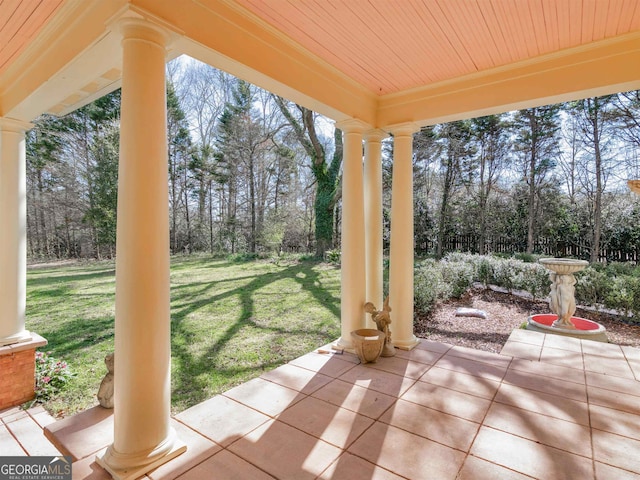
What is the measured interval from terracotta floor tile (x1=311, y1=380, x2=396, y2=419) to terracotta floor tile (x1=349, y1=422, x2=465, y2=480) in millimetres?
257

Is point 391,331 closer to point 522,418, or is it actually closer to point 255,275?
point 522,418

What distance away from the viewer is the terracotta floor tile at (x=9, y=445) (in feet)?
7.68

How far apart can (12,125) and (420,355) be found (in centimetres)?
460

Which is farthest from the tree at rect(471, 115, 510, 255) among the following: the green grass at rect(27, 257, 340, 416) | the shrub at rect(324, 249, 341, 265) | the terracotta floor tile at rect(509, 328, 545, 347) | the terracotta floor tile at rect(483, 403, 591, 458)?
the terracotta floor tile at rect(483, 403, 591, 458)

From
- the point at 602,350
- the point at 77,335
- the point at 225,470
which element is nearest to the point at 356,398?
the point at 225,470

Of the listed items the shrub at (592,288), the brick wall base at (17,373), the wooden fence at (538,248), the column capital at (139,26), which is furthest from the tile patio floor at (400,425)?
the wooden fence at (538,248)

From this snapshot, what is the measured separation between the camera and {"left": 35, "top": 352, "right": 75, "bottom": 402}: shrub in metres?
3.25

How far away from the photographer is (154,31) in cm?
180

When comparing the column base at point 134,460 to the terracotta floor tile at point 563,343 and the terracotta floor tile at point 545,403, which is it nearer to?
the terracotta floor tile at point 545,403

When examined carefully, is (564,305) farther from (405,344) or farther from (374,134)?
(374,134)

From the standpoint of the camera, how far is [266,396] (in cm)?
275

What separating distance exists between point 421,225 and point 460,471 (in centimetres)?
1140

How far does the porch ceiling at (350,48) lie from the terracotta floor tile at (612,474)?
8.91 ft

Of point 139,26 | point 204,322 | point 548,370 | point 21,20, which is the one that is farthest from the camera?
point 204,322
